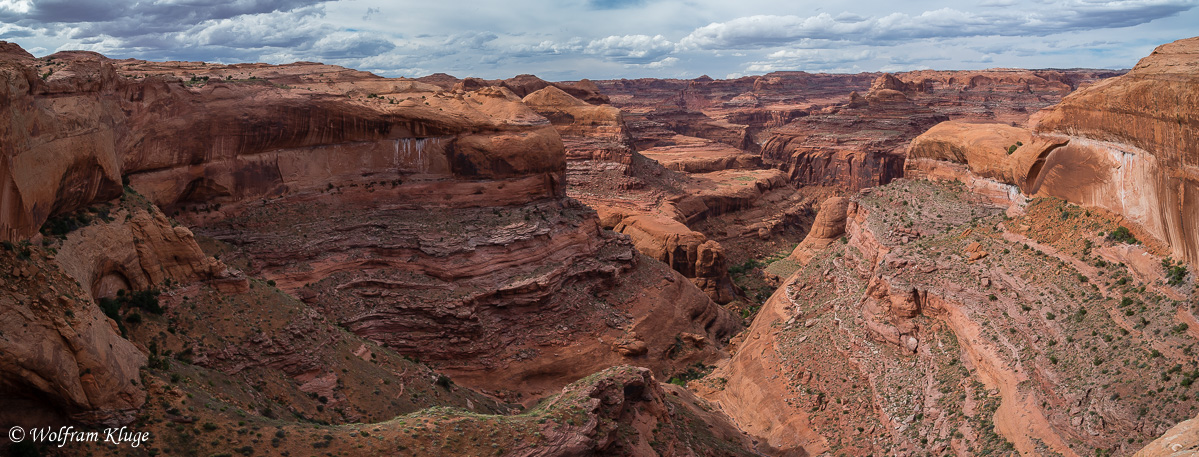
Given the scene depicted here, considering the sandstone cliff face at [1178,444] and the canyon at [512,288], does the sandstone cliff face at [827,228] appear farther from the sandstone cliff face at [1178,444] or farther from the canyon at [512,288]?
the sandstone cliff face at [1178,444]

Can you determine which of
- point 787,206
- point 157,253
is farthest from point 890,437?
point 787,206

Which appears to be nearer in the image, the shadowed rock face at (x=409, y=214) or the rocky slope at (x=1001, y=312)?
the rocky slope at (x=1001, y=312)

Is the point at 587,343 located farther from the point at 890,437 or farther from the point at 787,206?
the point at 787,206

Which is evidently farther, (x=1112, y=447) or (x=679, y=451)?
(x=679, y=451)

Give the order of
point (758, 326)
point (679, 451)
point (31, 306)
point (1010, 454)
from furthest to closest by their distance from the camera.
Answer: point (758, 326)
point (679, 451)
point (1010, 454)
point (31, 306)

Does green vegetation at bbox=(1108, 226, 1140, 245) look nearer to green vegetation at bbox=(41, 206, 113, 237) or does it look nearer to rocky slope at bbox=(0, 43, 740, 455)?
rocky slope at bbox=(0, 43, 740, 455)

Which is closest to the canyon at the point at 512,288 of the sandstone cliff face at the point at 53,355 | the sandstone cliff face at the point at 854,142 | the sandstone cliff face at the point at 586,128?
the sandstone cliff face at the point at 53,355

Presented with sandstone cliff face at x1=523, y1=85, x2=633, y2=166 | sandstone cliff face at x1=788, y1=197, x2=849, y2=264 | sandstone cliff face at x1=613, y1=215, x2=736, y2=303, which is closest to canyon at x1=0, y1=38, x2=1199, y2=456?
sandstone cliff face at x1=613, y1=215, x2=736, y2=303
